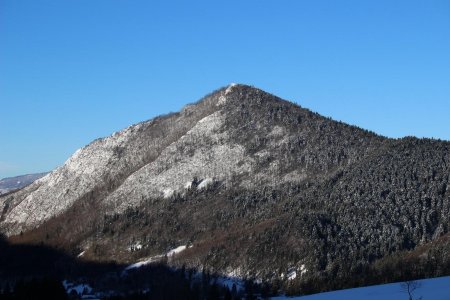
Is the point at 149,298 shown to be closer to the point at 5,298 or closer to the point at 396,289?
the point at 5,298

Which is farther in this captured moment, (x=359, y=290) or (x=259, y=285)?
(x=259, y=285)

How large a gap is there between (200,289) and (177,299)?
71.7 ft

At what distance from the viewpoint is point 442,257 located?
626ft

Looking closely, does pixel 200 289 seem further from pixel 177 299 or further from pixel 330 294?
pixel 330 294

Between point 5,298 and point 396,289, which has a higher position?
point 5,298

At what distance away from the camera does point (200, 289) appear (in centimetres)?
18712

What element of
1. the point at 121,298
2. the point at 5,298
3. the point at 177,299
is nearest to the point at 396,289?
the point at 177,299

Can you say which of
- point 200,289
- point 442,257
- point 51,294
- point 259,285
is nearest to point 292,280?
point 259,285

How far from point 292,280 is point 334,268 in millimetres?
12428

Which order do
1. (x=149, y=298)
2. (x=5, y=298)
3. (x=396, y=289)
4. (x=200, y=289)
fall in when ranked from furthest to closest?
(x=200, y=289) → (x=149, y=298) → (x=396, y=289) → (x=5, y=298)

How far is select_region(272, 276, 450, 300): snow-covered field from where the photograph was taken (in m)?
147

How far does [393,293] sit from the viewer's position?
155 metres

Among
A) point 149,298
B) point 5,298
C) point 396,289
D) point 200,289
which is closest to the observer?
point 5,298

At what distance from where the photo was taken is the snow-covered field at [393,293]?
5782 inches
